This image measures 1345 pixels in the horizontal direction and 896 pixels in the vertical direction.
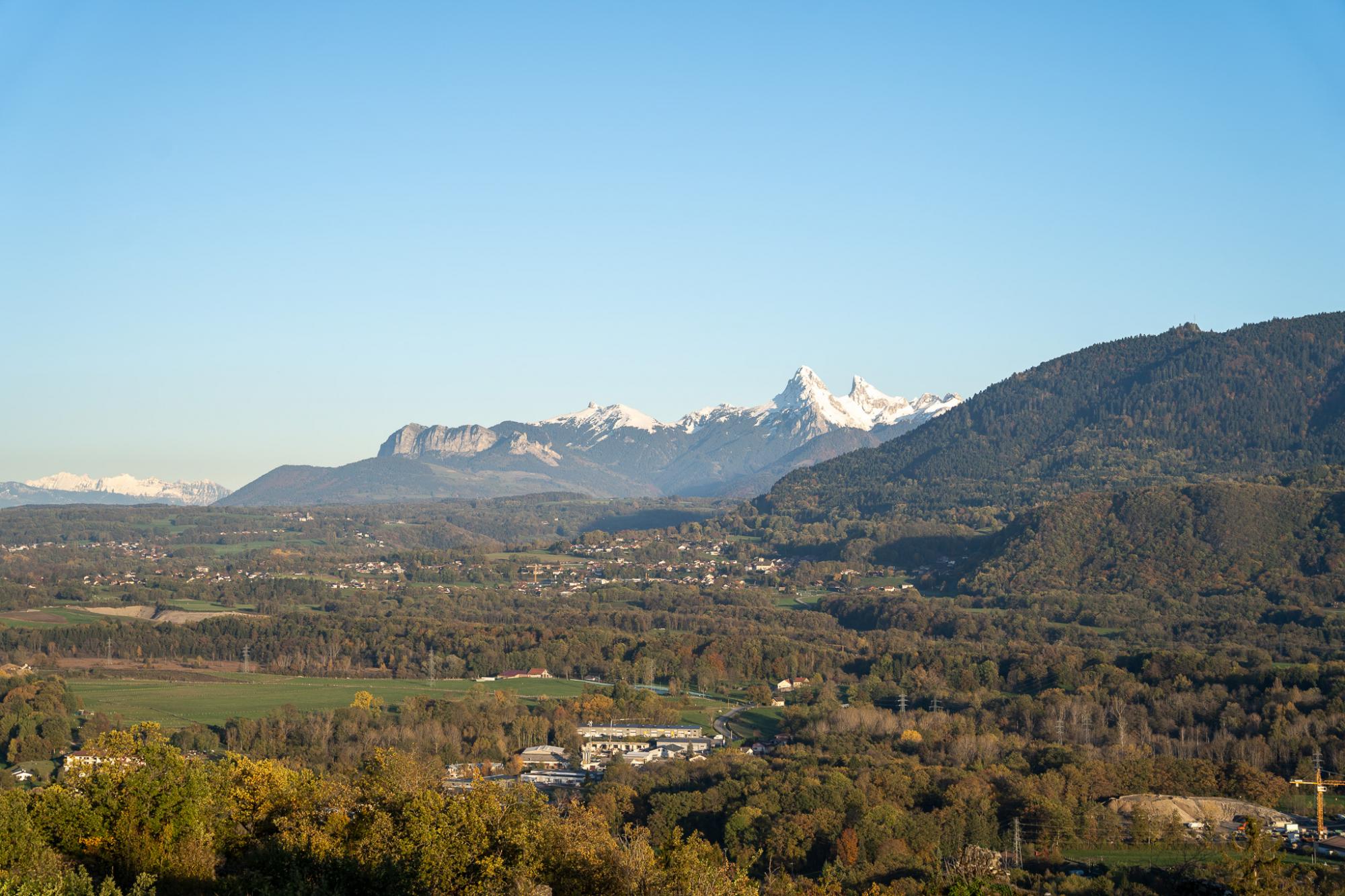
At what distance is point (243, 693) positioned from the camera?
7406 centimetres

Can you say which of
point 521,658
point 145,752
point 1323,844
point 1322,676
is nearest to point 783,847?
point 1323,844

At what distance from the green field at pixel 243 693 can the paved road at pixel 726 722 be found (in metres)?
9.09

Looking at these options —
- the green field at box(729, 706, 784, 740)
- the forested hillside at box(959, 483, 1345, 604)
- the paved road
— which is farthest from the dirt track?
the forested hillside at box(959, 483, 1345, 604)

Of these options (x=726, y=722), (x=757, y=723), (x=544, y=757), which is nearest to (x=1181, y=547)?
(x=757, y=723)

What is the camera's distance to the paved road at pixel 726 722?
210 ft

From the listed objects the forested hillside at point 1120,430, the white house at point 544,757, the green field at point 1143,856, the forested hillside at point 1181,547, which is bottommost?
the green field at point 1143,856

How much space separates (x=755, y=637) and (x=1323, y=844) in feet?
166

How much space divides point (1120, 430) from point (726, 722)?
114725 mm

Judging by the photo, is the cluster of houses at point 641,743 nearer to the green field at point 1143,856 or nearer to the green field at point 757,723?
the green field at point 757,723

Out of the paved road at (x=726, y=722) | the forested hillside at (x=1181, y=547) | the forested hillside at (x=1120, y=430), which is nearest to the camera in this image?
the paved road at (x=726, y=722)

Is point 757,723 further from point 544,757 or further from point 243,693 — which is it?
point 243,693

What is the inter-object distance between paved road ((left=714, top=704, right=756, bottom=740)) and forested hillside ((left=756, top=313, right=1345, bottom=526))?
8223 centimetres

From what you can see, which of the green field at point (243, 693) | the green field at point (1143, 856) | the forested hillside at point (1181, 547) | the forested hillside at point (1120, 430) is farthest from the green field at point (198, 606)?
the green field at point (1143, 856)

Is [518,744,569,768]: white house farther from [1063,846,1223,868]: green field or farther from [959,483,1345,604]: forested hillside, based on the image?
[959,483,1345,604]: forested hillside
